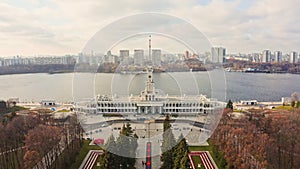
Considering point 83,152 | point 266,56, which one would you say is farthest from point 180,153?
point 266,56

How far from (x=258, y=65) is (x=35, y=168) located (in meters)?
31.5

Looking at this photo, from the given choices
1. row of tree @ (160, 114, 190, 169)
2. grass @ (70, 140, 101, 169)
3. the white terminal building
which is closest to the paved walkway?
row of tree @ (160, 114, 190, 169)

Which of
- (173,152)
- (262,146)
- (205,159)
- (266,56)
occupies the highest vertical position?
(266,56)

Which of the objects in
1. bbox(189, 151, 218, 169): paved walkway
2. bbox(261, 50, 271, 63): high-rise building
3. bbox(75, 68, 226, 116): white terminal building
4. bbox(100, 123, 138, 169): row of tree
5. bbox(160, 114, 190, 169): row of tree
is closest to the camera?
bbox(100, 123, 138, 169): row of tree

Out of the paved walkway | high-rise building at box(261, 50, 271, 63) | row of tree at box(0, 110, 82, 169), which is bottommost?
the paved walkway

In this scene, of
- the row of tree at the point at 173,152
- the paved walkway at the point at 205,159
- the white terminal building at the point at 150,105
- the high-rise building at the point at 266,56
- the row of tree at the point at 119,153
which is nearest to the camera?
the row of tree at the point at 119,153

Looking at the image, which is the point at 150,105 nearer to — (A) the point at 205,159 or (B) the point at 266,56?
(A) the point at 205,159

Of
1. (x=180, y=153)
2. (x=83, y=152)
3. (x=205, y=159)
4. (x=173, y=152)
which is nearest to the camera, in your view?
(x=180, y=153)

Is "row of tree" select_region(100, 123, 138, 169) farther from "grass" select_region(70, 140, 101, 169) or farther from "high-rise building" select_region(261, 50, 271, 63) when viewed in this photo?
"high-rise building" select_region(261, 50, 271, 63)

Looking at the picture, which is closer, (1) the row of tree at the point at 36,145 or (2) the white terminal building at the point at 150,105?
(1) the row of tree at the point at 36,145

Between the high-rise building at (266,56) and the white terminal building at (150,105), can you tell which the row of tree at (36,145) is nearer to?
the white terminal building at (150,105)

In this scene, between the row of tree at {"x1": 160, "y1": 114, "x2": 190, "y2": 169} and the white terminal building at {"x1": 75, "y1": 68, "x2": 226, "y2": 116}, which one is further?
the white terminal building at {"x1": 75, "y1": 68, "x2": 226, "y2": 116}

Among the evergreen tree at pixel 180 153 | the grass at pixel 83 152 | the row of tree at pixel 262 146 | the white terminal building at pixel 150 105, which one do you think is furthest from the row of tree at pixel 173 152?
the white terminal building at pixel 150 105

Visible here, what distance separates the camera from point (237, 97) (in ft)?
45.9
